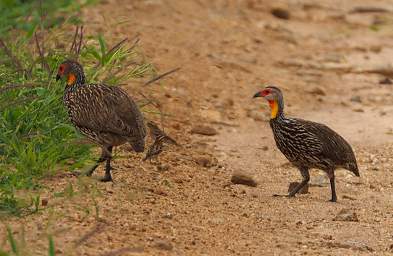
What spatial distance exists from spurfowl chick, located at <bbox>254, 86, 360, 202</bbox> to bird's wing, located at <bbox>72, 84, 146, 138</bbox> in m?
1.54

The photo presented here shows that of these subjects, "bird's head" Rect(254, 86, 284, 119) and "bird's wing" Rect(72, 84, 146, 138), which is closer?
"bird's wing" Rect(72, 84, 146, 138)

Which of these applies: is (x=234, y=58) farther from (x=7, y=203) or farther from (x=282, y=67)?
(x=7, y=203)

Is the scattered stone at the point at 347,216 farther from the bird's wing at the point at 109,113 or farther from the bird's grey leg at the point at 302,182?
the bird's wing at the point at 109,113

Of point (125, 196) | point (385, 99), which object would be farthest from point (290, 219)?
point (385, 99)

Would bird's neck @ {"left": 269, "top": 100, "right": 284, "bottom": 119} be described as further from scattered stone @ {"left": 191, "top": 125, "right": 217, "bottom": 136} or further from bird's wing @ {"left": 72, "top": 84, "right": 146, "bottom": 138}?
bird's wing @ {"left": 72, "top": 84, "right": 146, "bottom": 138}

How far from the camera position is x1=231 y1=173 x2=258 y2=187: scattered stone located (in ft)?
32.3

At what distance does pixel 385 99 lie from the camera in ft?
44.2

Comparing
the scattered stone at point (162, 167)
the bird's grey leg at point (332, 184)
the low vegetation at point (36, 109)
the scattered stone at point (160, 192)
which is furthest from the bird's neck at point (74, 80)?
the bird's grey leg at point (332, 184)

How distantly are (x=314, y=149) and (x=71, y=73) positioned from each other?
2.09 meters

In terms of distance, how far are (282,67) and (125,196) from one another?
6.74m

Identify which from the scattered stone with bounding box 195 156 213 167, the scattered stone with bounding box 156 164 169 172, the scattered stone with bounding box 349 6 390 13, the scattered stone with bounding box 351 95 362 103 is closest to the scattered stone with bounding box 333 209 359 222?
the scattered stone with bounding box 156 164 169 172

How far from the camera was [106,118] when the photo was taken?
8.88 metres

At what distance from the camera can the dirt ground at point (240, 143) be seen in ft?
25.3

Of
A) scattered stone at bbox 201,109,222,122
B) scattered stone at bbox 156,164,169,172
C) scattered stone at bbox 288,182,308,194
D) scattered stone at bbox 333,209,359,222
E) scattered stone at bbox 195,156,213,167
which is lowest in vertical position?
scattered stone at bbox 201,109,222,122
